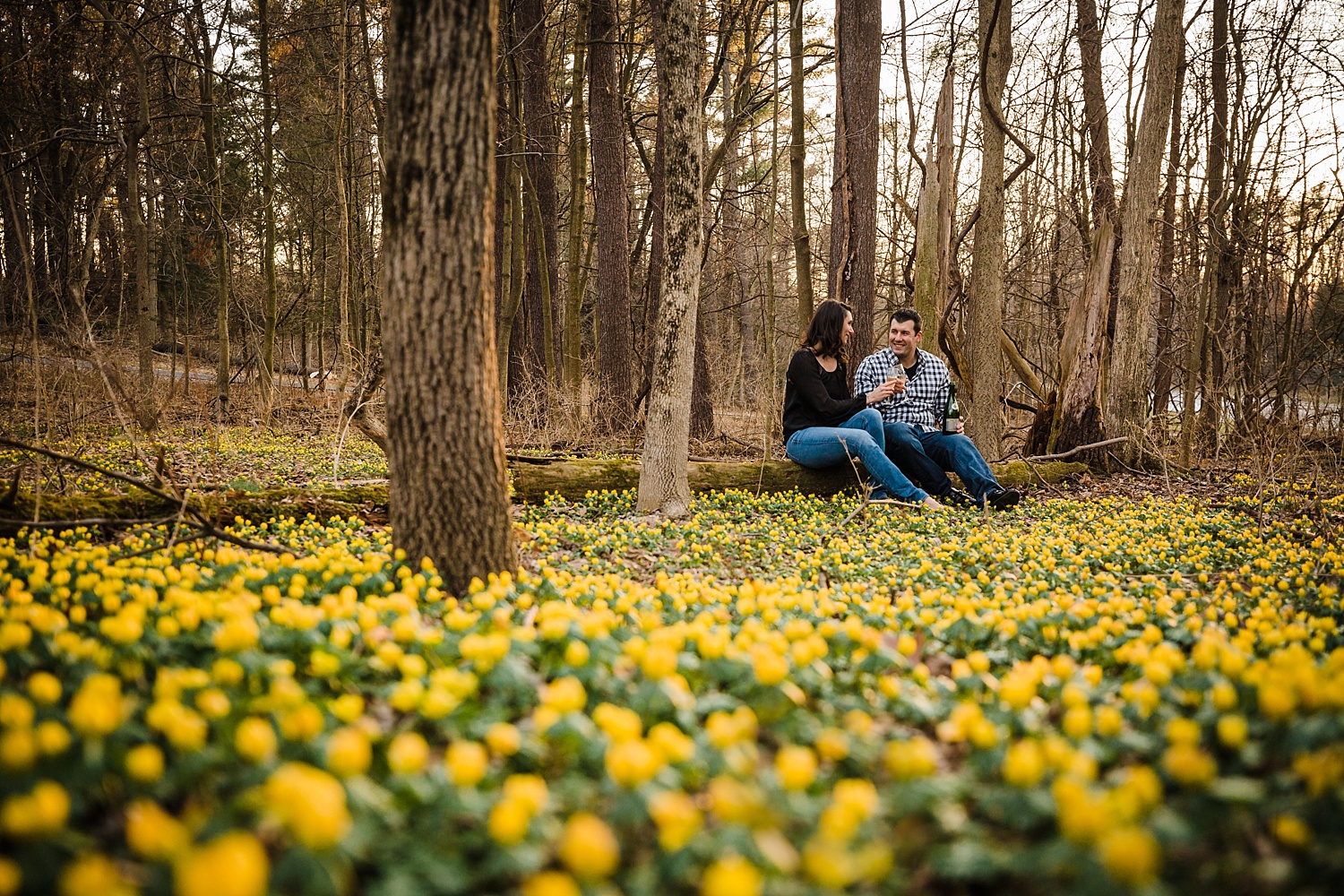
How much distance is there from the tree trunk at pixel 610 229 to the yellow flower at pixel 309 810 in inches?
375

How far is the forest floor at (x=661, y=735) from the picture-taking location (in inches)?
44.6

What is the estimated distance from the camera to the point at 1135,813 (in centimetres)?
120

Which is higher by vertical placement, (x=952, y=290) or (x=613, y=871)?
(x=952, y=290)

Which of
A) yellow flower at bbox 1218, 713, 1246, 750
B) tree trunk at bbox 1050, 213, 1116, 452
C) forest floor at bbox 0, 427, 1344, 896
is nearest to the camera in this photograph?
forest floor at bbox 0, 427, 1344, 896

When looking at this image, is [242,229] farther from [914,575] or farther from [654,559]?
[914,575]

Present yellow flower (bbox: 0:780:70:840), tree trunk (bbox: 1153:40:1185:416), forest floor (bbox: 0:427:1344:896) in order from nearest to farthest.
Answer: yellow flower (bbox: 0:780:70:840), forest floor (bbox: 0:427:1344:896), tree trunk (bbox: 1153:40:1185:416)

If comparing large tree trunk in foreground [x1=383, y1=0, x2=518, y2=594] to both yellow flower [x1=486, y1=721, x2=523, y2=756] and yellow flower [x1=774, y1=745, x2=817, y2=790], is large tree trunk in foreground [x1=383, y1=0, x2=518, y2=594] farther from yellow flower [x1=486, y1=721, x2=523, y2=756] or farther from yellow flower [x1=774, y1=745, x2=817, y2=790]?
yellow flower [x1=774, y1=745, x2=817, y2=790]

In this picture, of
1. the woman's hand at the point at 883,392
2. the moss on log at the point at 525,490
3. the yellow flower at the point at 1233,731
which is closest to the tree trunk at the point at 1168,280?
the moss on log at the point at 525,490

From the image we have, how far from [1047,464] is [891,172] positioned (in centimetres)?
1052

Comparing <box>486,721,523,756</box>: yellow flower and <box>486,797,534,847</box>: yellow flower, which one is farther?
<box>486,721,523,756</box>: yellow flower

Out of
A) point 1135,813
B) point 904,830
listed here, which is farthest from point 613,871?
point 1135,813

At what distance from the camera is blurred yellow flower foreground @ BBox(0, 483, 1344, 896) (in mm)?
1105

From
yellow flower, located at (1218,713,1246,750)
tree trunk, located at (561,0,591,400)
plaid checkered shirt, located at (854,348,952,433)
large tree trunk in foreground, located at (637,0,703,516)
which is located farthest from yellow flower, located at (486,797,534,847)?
tree trunk, located at (561,0,591,400)

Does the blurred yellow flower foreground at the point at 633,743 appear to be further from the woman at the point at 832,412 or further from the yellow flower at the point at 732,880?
the woman at the point at 832,412
